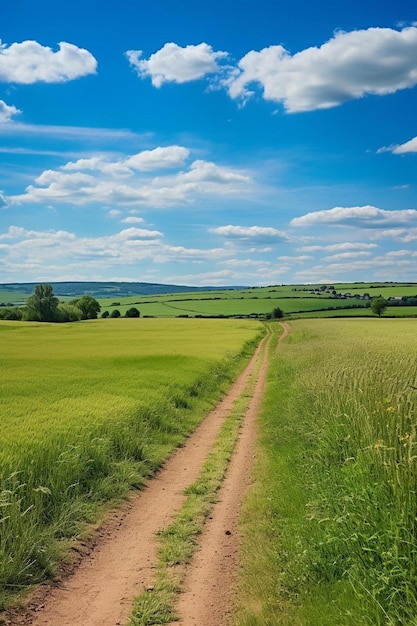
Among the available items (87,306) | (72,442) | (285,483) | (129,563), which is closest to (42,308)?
(87,306)

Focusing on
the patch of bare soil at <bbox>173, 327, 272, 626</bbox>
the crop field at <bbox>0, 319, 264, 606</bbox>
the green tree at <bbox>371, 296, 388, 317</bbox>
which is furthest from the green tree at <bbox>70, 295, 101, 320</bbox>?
the patch of bare soil at <bbox>173, 327, 272, 626</bbox>

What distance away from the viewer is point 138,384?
22.1 metres

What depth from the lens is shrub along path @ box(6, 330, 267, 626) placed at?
Result: 6.85 meters

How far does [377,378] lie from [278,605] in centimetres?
556

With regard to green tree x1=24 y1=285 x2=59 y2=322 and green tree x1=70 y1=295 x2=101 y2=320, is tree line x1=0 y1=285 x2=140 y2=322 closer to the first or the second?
green tree x1=24 y1=285 x2=59 y2=322

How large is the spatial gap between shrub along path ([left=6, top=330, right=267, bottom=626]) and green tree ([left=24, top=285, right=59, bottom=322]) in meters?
108

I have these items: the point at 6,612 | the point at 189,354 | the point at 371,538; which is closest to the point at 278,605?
the point at 371,538

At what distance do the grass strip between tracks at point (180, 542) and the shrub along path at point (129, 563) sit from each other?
6.4 inches

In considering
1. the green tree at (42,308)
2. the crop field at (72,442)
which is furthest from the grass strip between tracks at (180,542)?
the green tree at (42,308)

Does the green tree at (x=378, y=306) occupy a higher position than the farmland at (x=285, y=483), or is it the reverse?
the green tree at (x=378, y=306)

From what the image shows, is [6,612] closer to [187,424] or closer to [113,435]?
[113,435]

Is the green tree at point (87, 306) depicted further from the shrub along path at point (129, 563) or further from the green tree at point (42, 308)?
the shrub along path at point (129, 563)

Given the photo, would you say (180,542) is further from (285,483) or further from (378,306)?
(378,306)

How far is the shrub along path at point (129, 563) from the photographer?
6852mm
